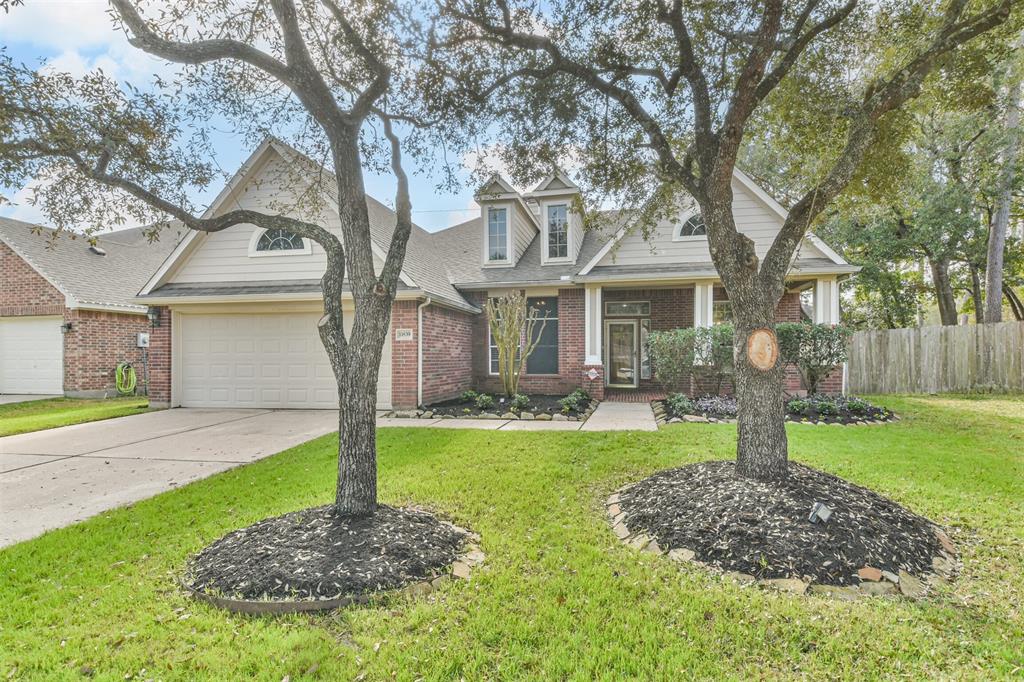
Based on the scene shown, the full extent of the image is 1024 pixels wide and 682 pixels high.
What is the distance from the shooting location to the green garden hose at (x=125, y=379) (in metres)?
13.8

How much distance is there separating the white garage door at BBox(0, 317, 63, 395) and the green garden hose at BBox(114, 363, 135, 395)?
1.44 metres

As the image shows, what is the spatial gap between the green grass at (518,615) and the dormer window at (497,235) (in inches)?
360

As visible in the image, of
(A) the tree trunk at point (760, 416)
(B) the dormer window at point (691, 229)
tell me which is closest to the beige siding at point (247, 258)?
(B) the dormer window at point (691, 229)

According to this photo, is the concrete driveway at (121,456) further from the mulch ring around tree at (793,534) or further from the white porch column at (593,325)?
the white porch column at (593,325)

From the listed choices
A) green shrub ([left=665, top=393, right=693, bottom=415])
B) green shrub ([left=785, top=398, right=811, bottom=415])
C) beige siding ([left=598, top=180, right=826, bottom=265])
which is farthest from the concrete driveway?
green shrub ([left=785, top=398, right=811, bottom=415])

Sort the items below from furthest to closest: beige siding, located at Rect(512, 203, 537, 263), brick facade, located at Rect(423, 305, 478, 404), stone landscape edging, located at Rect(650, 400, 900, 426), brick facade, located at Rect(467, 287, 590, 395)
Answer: beige siding, located at Rect(512, 203, 537, 263), brick facade, located at Rect(467, 287, 590, 395), brick facade, located at Rect(423, 305, 478, 404), stone landscape edging, located at Rect(650, 400, 900, 426)

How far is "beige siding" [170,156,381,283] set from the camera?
1075cm

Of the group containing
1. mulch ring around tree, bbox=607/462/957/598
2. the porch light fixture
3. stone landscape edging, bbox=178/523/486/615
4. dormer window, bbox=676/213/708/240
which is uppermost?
dormer window, bbox=676/213/708/240

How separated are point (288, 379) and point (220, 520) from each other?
7143 millimetres

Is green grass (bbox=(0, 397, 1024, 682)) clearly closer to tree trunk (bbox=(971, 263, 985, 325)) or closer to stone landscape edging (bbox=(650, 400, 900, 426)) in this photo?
stone landscape edging (bbox=(650, 400, 900, 426))

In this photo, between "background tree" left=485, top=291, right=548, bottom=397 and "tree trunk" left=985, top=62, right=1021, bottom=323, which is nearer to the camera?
"background tree" left=485, top=291, right=548, bottom=397

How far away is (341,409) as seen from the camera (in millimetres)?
3746

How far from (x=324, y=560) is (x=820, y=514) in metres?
3.43

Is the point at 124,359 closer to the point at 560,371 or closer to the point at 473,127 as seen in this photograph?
the point at 560,371
